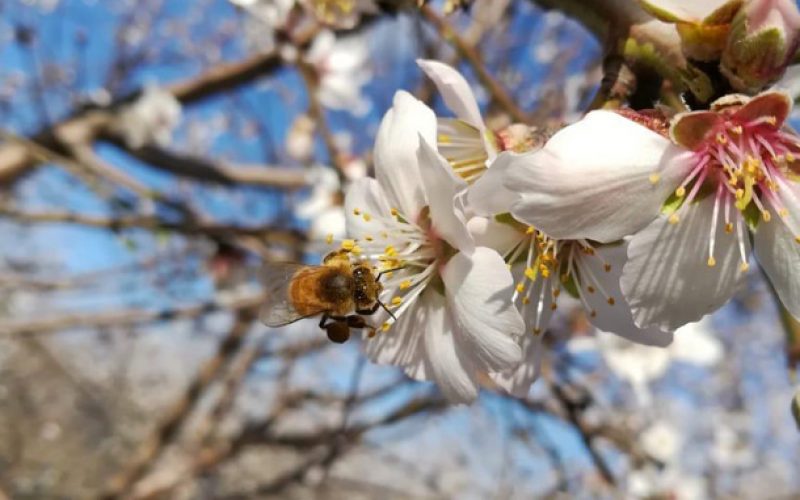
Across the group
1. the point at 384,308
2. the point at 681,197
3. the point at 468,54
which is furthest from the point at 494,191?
the point at 468,54

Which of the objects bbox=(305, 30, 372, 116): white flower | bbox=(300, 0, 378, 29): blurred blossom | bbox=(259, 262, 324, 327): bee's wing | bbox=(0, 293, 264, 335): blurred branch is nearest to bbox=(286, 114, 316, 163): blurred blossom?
bbox=(305, 30, 372, 116): white flower

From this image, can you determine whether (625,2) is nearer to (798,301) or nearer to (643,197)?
(643,197)

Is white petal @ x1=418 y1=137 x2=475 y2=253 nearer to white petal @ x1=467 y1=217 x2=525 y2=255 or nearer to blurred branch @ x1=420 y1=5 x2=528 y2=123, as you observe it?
white petal @ x1=467 y1=217 x2=525 y2=255

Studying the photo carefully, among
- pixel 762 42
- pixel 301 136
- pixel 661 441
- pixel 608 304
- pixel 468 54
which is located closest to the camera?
pixel 762 42

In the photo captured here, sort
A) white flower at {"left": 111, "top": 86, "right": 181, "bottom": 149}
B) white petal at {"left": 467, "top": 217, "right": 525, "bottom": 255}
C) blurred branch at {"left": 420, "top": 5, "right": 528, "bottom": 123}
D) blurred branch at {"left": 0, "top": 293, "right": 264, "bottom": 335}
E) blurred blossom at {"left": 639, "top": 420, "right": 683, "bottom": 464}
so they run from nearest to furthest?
white petal at {"left": 467, "top": 217, "right": 525, "bottom": 255}, blurred branch at {"left": 420, "top": 5, "right": 528, "bottom": 123}, blurred branch at {"left": 0, "top": 293, "right": 264, "bottom": 335}, white flower at {"left": 111, "top": 86, "right": 181, "bottom": 149}, blurred blossom at {"left": 639, "top": 420, "right": 683, "bottom": 464}

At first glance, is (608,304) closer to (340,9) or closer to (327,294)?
(327,294)

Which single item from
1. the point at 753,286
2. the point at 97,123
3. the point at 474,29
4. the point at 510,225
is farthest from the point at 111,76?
the point at 510,225
